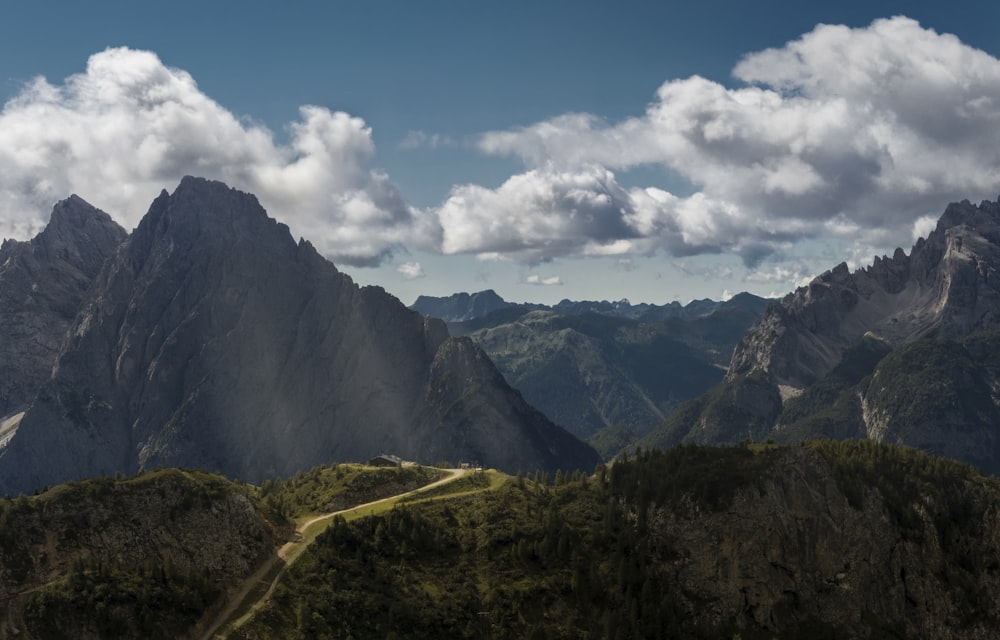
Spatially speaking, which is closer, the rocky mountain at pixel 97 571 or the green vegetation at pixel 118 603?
the green vegetation at pixel 118 603

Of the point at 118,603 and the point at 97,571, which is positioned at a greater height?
the point at 97,571

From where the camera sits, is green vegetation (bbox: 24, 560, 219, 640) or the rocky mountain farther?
the rocky mountain

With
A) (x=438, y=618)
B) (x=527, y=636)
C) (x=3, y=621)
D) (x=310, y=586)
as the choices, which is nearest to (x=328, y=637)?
(x=310, y=586)

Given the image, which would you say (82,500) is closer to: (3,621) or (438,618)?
(3,621)

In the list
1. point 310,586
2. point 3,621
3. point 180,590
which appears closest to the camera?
point 3,621

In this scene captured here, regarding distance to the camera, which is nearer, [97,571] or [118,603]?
[118,603]

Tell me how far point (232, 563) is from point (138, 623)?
2820 centimetres

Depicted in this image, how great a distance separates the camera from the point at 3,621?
168500 mm

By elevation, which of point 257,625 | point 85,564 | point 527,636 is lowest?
point 527,636

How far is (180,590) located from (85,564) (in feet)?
71.0

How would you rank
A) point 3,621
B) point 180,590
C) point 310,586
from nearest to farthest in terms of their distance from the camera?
1. point 3,621
2. point 180,590
3. point 310,586

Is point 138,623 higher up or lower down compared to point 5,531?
lower down

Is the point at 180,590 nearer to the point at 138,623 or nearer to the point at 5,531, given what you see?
the point at 138,623

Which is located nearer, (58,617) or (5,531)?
(58,617)
